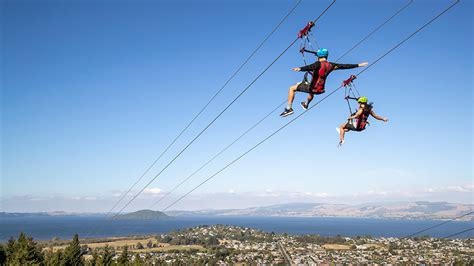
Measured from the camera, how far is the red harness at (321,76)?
7.70 meters

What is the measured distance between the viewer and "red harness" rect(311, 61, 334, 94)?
7.70 metres

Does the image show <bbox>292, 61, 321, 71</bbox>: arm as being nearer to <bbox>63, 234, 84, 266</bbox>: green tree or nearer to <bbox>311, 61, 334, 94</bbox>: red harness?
<bbox>311, 61, 334, 94</bbox>: red harness

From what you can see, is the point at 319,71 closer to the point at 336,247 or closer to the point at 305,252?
the point at 305,252

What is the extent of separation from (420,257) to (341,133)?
76.1 m

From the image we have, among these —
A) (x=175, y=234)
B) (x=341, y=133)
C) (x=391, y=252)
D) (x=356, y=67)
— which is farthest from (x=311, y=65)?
(x=175, y=234)

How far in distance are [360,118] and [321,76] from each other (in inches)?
68.8

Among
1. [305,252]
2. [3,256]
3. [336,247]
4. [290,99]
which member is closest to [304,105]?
[290,99]

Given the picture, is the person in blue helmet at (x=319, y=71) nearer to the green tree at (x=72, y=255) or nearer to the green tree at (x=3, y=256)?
the green tree at (x=72, y=255)

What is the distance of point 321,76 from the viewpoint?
7.77 meters

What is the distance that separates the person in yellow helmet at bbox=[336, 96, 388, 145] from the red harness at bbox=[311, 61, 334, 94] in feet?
4.17

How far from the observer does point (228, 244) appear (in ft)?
368

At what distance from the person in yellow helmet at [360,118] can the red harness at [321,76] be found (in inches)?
50.1

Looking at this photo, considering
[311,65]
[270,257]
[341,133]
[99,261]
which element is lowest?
[270,257]

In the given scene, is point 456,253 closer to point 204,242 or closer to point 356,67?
point 204,242
